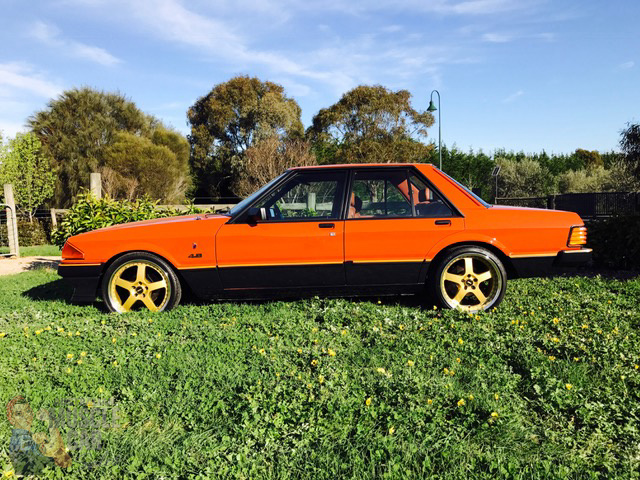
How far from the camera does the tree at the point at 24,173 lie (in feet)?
78.4

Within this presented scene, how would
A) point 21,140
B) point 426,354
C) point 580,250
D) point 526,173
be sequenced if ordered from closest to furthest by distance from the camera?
1. point 426,354
2. point 580,250
3. point 21,140
4. point 526,173

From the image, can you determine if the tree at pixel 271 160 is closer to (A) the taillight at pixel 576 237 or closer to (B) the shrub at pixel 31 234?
(B) the shrub at pixel 31 234

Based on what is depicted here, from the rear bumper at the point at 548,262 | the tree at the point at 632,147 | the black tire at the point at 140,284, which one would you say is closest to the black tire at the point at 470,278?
the rear bumper at the point at 548,262

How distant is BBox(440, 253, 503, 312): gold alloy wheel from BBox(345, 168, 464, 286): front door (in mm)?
323

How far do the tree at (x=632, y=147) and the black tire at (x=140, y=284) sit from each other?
75.3ft

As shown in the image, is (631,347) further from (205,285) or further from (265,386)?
(205,285)

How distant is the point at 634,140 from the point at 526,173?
50.8ft

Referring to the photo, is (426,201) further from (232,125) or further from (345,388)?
(232,125)

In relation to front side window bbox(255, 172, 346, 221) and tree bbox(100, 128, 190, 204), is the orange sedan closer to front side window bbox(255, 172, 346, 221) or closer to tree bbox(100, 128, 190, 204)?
front side window bbox(255, 172, 346, 221)

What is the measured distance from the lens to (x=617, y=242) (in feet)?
23.5

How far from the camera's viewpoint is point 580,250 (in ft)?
15.6

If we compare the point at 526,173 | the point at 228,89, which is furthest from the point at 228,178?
the point at 526,173

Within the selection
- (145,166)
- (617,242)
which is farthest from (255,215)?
(145,166)

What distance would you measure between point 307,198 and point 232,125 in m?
38.8
